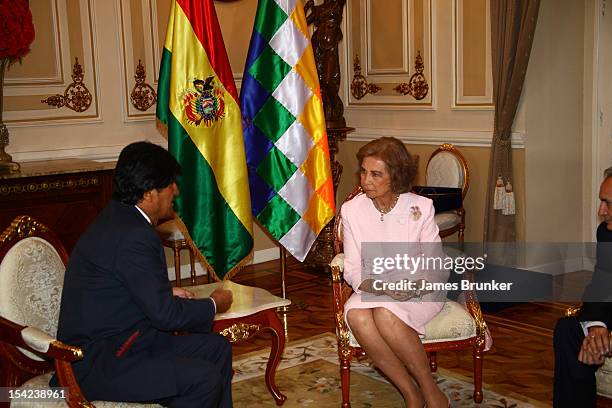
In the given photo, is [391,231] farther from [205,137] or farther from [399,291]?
[205,137]

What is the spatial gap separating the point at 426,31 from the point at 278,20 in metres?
1.54

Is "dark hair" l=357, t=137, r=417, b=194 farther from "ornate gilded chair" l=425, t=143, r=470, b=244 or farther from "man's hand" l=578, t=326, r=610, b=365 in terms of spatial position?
"ornate gilded chair" l=425, t=143, r=470, b=244

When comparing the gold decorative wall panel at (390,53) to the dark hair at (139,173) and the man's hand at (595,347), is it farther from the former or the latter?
the dark hair at (139,173)

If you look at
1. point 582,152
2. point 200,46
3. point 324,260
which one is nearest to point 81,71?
point 200,46

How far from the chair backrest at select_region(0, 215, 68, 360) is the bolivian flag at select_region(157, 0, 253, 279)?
62.2 inches

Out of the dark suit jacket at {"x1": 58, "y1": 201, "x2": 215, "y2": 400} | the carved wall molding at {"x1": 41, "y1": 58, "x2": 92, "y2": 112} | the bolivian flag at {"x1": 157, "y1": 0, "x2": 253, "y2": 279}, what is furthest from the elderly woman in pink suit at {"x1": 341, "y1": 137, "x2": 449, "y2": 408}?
the carved wall molding at {"x1": 41, "y1": 58, "x2": 92, "y2": 112}

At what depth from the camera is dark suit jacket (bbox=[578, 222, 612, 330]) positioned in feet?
9.65

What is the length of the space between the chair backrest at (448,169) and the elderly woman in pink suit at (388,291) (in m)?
2.24

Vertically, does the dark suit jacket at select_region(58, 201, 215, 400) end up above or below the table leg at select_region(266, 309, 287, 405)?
above

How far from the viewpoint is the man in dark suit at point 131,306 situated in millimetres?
2498

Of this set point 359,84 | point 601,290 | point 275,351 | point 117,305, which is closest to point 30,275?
point 117,305

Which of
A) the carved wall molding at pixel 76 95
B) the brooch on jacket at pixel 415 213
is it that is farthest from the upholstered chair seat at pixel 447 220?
the carved wall molding at pixel 76 95

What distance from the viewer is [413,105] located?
19.9 feet

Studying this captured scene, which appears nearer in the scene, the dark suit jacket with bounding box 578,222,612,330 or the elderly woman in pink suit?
the dark suit jacket with bounding box 578,222,612,330
